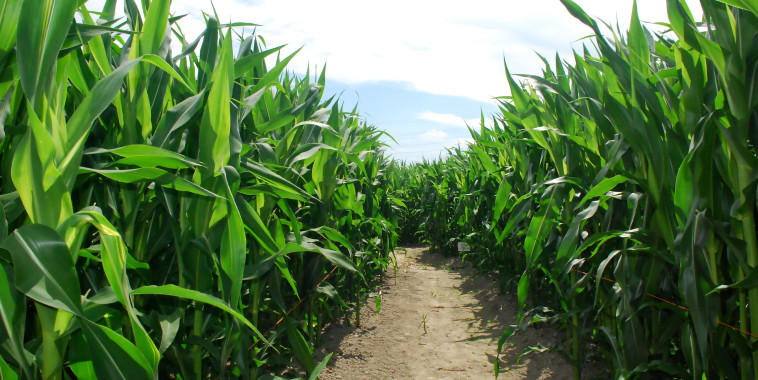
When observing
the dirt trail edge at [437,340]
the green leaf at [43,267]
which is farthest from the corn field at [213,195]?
the dirt trail edge at [437,340]

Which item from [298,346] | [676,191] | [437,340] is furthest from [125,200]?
[437,340]

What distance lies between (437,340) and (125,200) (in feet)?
8.98

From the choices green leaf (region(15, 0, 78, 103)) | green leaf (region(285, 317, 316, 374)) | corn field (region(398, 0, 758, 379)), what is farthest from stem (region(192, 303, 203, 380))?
corn field (region(398, 0, 758, 379))

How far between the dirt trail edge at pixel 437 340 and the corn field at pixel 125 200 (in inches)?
45.1

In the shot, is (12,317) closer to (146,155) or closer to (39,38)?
(146,155)

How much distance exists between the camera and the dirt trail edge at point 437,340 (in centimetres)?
275

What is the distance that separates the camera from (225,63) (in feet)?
3.81

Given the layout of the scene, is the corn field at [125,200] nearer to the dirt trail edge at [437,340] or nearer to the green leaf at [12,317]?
the green leaf at [12,317]

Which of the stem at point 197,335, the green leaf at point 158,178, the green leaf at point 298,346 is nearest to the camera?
the green leaf at point 158,178

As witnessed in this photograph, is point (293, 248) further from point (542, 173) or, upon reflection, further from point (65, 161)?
point (542, 173)

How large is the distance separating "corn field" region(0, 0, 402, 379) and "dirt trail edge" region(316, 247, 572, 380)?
A: 1147mm

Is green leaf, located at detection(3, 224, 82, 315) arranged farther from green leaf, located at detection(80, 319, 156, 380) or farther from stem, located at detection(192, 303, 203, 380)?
stem, located at detection(192, 303, 203, 380)

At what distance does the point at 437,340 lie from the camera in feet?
11.0

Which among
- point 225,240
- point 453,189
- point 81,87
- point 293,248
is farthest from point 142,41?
point 453,189
